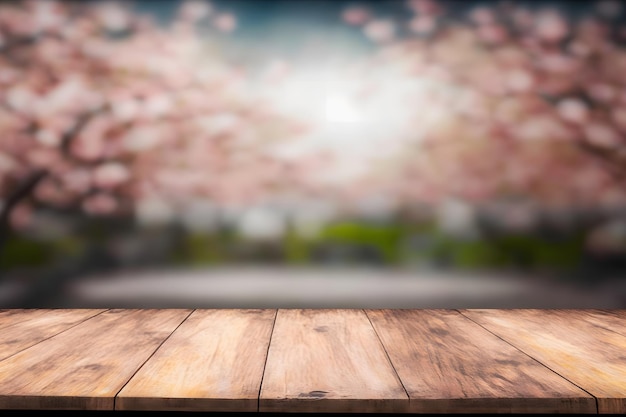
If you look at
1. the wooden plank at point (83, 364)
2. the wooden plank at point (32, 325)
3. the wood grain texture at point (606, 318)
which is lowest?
the wooden plank at point (32, 325)

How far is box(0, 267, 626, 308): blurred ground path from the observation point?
154 centimetres

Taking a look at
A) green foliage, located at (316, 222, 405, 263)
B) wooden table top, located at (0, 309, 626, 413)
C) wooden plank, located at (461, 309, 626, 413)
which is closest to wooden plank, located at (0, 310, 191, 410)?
wooden table top, located at (0, 309, 626, 413)

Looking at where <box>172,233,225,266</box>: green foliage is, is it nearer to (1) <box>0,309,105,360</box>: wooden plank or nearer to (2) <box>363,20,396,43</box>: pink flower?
(1) <box>0,309,105,360</box>: wooden plank

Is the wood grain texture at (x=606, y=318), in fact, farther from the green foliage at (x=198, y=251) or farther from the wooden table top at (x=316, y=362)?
the green foliage at (x=198, y=251)

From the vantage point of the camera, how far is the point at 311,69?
1.56m

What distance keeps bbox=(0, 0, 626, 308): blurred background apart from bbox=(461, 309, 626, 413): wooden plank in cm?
15

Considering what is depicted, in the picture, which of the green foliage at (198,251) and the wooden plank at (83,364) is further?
the green foliage at (198,251)

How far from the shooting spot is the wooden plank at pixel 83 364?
0.82 meters

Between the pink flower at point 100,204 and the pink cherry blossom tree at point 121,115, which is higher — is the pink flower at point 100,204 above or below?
below

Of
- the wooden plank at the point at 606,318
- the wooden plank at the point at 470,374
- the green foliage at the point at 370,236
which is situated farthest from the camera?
the green foliage at the point at 370,236

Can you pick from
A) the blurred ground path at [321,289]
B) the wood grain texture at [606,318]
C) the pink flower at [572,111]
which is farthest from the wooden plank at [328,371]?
the pink flower at [572,111]

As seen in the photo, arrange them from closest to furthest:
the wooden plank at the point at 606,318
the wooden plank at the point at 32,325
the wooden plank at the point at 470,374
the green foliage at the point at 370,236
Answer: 1. the wooden plank at the point at 470,374
2. the wooden plank at the point at 32,325
3. the wooden plank at the point at 606,318
4. the green foliage at the point at 370,236

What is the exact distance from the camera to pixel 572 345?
3.64 feet

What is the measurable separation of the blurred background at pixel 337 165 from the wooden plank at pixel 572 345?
0.50ft
